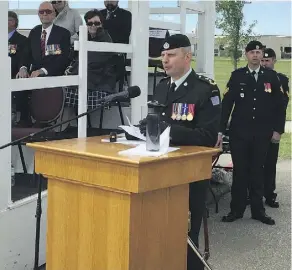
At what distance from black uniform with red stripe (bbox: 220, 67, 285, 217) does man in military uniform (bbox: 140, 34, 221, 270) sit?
7.70 feet

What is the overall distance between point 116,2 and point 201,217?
369cm

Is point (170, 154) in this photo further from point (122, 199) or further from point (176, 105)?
point (176, 105)

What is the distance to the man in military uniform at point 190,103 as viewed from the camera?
3387mm

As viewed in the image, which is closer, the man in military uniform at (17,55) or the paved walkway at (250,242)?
the paved walkway at (250,242)

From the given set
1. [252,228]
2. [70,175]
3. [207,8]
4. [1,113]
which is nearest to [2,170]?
[1,113]

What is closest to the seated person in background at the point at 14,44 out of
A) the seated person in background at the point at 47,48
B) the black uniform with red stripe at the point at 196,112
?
the seated person in background at the point at 47,48

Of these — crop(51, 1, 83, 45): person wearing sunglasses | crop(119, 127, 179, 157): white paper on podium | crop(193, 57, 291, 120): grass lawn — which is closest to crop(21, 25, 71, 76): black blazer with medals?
crop(51, 1, 83, 45): person wearing sunglasses

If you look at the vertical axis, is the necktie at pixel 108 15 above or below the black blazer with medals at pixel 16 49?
above

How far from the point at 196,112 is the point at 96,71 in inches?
89.4

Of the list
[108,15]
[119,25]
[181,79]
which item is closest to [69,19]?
[108,15]

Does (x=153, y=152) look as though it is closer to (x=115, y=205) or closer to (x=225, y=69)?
(x=115, y=205)

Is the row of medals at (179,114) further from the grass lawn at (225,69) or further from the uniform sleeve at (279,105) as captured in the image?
the grass lawn at (225,69)

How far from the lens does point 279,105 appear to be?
6059 millimetres

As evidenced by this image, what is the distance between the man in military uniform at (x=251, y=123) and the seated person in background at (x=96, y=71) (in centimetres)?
130
